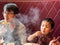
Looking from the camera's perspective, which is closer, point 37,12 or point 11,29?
point 11,29

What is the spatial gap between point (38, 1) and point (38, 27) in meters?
0.20

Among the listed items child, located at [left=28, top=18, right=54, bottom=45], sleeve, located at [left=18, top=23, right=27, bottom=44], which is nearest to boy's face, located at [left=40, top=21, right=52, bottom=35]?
child, located at [left=28, top=18, right=54, bottom=45]

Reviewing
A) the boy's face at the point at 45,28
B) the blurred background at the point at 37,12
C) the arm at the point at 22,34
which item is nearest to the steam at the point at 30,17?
the blurred background at the point at 37,12

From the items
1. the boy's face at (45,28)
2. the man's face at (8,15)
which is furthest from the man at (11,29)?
the boy's face at (45,28)

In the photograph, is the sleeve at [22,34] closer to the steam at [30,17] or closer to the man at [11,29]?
the man at [11,29]

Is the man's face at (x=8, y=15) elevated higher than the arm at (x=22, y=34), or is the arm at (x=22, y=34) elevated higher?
the man's face at (x=8, y=15)

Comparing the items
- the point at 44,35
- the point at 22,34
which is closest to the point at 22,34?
the point at 22,34

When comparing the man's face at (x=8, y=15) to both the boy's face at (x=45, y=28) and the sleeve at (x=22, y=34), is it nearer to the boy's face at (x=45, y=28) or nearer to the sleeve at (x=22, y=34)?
the sleeve at (x=22, y=34)

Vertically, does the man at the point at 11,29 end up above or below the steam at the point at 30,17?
below

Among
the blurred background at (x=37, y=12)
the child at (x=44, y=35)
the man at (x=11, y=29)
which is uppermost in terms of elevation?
the blurred background at (x=37, y=12)

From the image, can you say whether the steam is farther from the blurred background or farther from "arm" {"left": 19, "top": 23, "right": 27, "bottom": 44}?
"arm" {"left": 19, "top": 23, "right": 27, "bottom": 44}

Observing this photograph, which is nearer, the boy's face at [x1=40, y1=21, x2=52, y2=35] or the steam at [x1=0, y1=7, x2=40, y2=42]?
the boy's face at [x1=40, y1=21, x2=52, y2=35]

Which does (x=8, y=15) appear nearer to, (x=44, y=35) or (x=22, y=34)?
(x=22, y=34)

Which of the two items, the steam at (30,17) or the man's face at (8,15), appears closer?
the man's face at (8,15)
